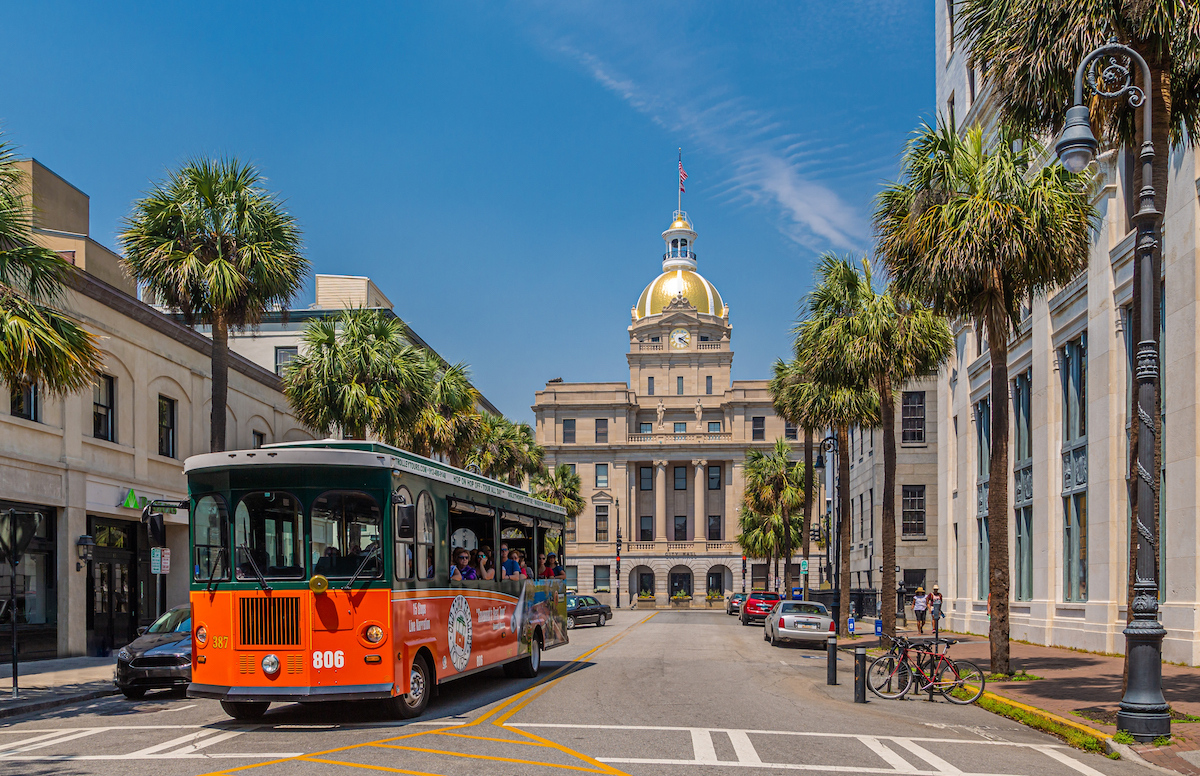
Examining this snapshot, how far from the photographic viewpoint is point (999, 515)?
20188 millimetres

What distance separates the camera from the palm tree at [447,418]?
37969 mm

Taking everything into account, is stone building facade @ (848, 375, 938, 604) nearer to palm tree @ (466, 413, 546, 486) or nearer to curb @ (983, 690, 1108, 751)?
palm tree @ (466, 413, 546, 486)

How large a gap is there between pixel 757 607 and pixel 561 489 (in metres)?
38.7

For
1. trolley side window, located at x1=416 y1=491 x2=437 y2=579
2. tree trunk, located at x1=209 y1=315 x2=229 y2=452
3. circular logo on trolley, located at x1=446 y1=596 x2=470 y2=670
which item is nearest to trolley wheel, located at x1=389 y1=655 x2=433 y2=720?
circular logo on trolley, located at x1=446 y1=596 x2=470 y2=670

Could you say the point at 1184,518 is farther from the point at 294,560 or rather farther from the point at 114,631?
the point at 114,631

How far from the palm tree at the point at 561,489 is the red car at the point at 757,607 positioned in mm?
33994

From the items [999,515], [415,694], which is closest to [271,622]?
[415,694]

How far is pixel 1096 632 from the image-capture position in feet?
85.6

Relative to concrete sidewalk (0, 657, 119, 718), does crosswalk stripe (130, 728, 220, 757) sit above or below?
above

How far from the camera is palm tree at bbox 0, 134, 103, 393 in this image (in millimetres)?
15719

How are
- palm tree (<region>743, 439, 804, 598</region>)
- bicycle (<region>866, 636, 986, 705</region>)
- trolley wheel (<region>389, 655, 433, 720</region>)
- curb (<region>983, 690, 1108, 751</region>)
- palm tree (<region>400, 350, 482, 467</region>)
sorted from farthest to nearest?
palm tree (<region>743, 439, 804, 598</region>) → palm tree (<region>400, 350, 482, 467</region>) → bicycle (<region>866, 636, 986, 705</region>) → trolley wheel (<region>389, 655, 433, 720</region>) → curb (<region>983, 690, 1108, 751</region>)

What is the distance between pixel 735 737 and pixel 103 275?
28.8 metres

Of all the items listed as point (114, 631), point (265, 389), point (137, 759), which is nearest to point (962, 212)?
point (137, 759)

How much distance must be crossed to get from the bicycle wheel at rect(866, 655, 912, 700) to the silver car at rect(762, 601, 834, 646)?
611 inches
